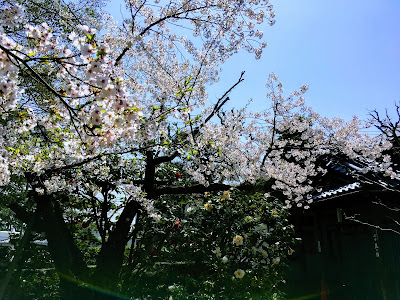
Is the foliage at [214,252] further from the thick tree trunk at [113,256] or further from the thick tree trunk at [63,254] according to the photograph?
the thick tree trunk at [63,254]

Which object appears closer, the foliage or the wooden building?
the foliage

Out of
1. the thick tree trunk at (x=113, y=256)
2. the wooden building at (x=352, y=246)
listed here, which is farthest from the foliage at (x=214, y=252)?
the wooden building at (x=352, y=246)

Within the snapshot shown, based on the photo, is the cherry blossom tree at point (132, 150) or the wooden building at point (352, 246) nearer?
the cherry blossom tree at point (132, 150)

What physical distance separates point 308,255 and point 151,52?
5.69 metres

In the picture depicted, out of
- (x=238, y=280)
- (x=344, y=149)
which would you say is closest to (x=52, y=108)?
(x=238, y=280)

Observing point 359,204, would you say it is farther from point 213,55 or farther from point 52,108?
point 52,108

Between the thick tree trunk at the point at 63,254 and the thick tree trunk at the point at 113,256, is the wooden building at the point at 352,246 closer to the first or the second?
the thick tree trunk at the point at 113,256

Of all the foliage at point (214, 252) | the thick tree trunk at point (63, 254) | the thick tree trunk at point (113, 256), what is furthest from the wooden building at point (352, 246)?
the thick tree trunk at point (63, 254)

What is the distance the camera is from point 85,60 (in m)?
2.14

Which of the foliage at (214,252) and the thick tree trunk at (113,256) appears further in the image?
the thick tree trunk at (113,256)

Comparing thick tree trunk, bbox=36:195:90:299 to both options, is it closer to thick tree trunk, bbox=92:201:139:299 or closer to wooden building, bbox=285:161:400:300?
thick tree trunk, bbox=92:201:139:299

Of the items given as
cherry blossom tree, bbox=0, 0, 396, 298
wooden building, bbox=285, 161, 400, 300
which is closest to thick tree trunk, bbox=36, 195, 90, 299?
cherry blossom tree, bbox=0, 0, 396, 298

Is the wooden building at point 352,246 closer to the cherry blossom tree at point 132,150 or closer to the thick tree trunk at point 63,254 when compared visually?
the cherry blossom tree at point 132,150

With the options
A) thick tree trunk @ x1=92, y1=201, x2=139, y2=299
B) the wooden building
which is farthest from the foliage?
the wooden building
